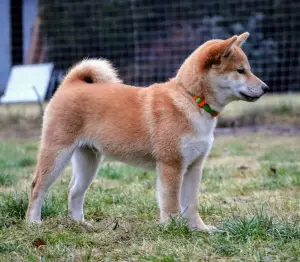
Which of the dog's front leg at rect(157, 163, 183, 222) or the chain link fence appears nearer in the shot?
the dog's front leg at rect(157, 163, 183, 222)

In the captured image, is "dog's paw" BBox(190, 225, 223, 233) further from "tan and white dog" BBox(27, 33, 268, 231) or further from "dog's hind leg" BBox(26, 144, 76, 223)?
"dog's hind leg" BBox(26, 144, 76, 223)

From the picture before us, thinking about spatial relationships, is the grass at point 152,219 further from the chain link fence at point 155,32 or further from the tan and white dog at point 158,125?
the chain link fence at point 155,32

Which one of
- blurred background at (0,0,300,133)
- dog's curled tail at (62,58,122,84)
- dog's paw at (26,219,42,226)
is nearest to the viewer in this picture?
dog's paw at (26,219,42,226)

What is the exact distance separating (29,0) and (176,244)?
33.6 ft

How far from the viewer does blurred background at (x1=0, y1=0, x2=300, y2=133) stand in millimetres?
10820

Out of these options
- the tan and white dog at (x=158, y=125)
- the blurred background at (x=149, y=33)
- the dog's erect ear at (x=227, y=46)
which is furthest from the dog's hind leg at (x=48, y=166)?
the blurred background at (x=149, y=33)

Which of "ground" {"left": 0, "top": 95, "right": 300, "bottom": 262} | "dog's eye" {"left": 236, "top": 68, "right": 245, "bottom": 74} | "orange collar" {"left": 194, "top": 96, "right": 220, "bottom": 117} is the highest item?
"dog's eye" {"left": 236, "top": 68, "right": 245, "bottom": 74}

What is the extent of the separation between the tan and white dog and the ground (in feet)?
0.70

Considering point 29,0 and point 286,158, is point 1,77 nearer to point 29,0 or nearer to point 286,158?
point 29,0

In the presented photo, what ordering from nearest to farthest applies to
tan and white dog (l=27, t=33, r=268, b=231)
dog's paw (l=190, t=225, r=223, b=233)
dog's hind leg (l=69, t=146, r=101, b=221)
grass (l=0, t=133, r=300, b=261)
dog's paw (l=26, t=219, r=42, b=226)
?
1. grass (l=0, t=133, r=300, b=261)
2. dog's paw (l=190, t=225, r=223, b=233)
3. dog's paw (l=26, t=219, r=42, b=226)
4. tan and white dog (l=27, t=33, r=268, b=231)
5. dog's hind leg (l=69, t=146, r=101, b=221)

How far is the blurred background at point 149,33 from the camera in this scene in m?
10.8

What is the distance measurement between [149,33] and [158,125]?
298 inches

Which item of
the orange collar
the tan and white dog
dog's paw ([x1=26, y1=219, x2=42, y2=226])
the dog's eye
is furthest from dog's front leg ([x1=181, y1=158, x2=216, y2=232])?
dog's paw ([x1=26, y1=219, x2=42, y2=226])

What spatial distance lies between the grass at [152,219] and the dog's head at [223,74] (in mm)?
726
